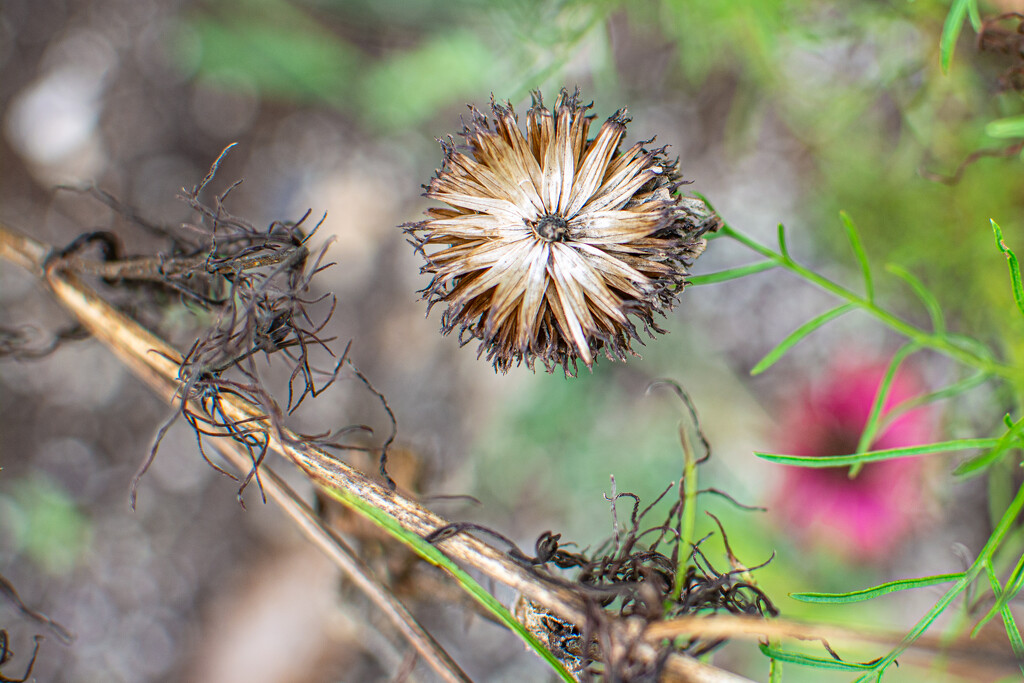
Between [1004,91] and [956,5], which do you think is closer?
[956,5]

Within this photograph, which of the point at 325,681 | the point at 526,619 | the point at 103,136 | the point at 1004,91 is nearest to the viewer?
the point at 526,619

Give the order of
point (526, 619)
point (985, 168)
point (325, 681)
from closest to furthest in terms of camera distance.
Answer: point (526, 619)
point (985, 168)
point (325, 681)

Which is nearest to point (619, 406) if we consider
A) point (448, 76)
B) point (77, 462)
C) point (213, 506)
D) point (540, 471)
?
point (540, 471)

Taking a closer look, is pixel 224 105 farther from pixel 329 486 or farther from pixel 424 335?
pixel 329 486

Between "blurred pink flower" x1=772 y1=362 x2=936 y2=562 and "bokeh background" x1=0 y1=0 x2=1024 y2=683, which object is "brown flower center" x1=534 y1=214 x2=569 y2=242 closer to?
"bokeh background" x1=0 y1=0 x2=1024 y2=683

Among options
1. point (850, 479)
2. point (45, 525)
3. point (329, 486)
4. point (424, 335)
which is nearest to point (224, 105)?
point (424, 335)

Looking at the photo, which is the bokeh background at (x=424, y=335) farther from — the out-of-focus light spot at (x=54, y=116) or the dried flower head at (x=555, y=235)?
the dried flower head at (x=555, y=235)

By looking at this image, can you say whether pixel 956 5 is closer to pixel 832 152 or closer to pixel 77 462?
pixel 832 152
